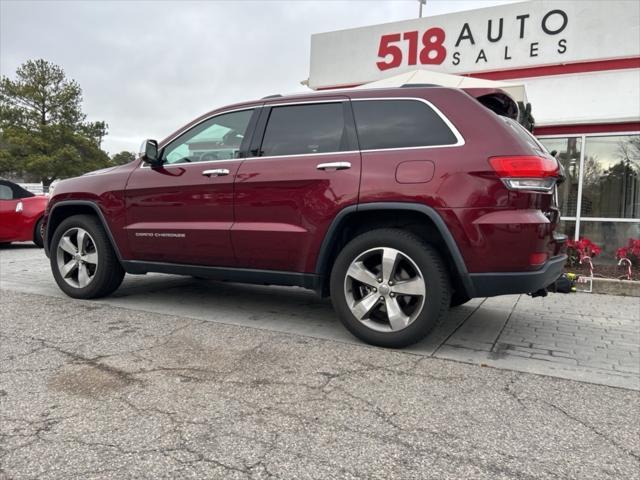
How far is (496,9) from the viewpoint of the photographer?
34.5ft

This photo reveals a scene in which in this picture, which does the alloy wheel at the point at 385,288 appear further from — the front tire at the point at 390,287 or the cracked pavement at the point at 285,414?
the cracked pavement at the point at 285,414

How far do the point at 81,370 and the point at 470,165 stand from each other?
110 inches

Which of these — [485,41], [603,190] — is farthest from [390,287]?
[485,41]

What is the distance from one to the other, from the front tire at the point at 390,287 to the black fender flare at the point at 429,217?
0.12m

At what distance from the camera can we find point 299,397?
275 centimetres

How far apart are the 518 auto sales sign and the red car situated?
6976mm

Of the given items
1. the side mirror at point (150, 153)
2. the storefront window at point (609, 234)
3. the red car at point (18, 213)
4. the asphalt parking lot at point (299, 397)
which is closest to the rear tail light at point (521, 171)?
the asphalt parking lot at point (299, 397)

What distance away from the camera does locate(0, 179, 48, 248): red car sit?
9688 millimetres

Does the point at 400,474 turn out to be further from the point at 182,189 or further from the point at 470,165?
the point at 182,189

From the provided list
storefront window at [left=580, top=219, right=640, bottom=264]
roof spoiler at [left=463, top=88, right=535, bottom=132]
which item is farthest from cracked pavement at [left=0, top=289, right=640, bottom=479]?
storefront window at [left=580, top=219, right=640, bottom=264]

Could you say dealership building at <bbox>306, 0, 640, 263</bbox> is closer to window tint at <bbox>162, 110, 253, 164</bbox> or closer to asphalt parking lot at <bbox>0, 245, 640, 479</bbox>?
window tint at <bbox>162, 110, 253, 164</bbox>

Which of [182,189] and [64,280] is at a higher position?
[182,189]

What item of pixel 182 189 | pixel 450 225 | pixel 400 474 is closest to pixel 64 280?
pixel 182 189

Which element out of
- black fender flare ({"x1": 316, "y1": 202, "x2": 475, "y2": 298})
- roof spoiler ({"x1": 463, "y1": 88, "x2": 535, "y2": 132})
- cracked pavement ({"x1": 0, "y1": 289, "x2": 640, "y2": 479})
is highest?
roof spoiler ({"x1": 463, "y1": 88, "x2": 535, "y2": 132})
